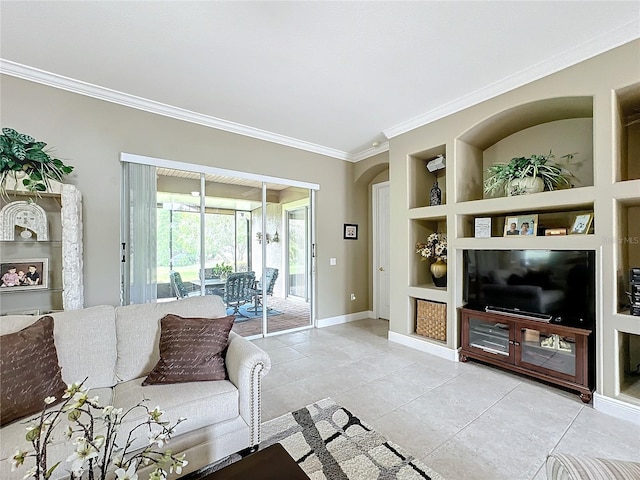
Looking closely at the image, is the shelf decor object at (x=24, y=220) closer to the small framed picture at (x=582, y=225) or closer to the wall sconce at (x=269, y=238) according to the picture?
the wall sconce at (x=269, y=238)

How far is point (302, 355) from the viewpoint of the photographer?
142 inches

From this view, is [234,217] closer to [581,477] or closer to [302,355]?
[302,355]

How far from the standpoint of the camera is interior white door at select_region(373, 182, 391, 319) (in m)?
5.32

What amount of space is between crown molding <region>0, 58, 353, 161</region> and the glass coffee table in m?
3.56

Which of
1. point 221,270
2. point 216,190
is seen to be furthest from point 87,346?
point 216,190

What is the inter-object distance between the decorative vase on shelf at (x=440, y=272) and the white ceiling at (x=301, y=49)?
1838mm

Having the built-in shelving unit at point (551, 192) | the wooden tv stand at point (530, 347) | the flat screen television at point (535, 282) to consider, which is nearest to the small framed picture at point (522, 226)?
the built-in shelving unit at point (551, 192)

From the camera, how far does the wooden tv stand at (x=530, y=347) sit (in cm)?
252

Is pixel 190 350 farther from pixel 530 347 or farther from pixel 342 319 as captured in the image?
pixel 342 319

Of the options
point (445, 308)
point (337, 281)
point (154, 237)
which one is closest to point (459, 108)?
point (445, 308)

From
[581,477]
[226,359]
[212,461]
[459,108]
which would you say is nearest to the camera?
[581,477]

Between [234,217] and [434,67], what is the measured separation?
116 inches

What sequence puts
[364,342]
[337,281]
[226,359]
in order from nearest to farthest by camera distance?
[226,359] → [364,342] → [337,281]

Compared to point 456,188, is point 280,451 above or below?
below
